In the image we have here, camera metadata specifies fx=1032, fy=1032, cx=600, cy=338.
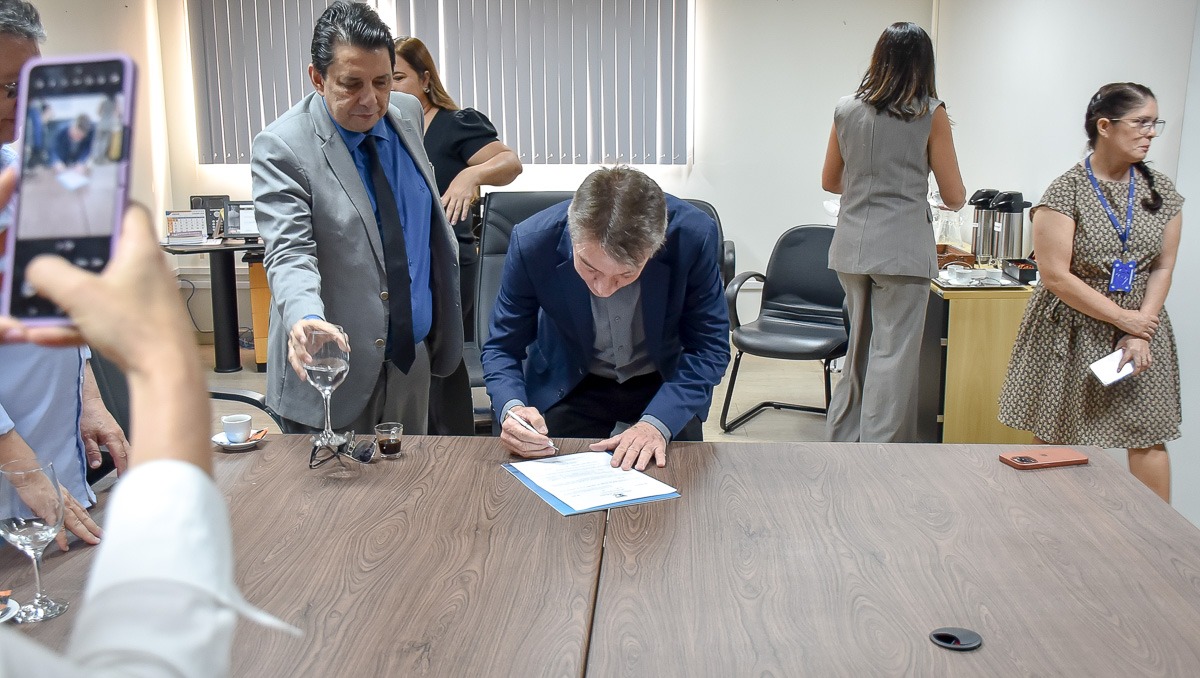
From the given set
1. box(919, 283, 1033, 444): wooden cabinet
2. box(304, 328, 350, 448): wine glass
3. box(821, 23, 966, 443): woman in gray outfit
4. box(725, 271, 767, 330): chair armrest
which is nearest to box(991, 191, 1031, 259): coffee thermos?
box(919, 283, 1033, 444): wooden cabinet

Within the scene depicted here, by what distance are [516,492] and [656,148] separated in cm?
465

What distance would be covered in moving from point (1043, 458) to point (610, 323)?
1004 mm

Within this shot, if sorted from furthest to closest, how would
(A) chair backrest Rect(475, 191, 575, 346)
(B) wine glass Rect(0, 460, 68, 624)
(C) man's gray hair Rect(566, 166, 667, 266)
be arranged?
(A) chair backrest Rect(475, 191, 575, 346)
(C) man's gray hair Rect(566, 166, 667, 266)
(B) wine glass Rect(0, 460, 68, 624)

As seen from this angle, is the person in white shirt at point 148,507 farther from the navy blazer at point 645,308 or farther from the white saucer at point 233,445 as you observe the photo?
the navy blazer at point 645,308

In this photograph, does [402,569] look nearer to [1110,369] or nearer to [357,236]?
[357,236]

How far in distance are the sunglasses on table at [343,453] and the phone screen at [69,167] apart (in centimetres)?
149

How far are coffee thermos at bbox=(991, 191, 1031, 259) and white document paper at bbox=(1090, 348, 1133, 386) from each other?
53.8 inches

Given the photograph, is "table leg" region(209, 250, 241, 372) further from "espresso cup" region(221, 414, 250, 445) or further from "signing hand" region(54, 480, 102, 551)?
"signing hand" region(54, 480, 102, 551)

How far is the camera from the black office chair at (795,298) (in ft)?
15.0

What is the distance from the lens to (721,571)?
1.55 m

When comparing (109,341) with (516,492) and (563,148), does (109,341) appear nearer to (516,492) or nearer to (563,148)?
(516,492)

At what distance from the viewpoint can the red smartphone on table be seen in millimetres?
2014

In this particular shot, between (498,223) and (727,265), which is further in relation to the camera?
(727,265)

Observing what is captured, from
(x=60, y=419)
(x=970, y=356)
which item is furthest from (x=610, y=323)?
(x=970, y=356)
